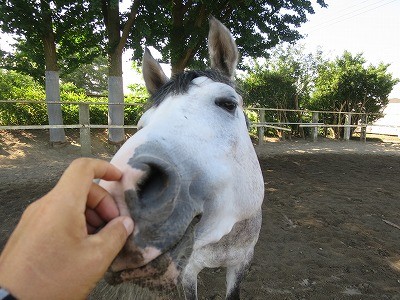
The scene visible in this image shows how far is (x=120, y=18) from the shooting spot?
33.1 ft

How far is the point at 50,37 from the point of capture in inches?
379

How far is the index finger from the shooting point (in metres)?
0.89

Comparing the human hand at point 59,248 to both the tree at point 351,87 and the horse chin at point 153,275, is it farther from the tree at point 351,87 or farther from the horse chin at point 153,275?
the tree at point 351,87

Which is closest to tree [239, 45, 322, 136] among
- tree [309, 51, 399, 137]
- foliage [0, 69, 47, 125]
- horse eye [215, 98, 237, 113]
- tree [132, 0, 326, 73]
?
tree [309, 51, 399, 137]

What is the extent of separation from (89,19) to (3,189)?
6.61 m

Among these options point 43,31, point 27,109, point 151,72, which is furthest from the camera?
point 27,109

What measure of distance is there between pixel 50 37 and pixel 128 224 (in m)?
10.8

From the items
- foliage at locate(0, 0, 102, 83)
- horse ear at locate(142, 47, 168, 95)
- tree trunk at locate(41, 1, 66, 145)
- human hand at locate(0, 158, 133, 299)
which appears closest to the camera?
human hand at locate(0, 158, 133, 299)

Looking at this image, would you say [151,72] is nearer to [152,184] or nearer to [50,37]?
[152,184]

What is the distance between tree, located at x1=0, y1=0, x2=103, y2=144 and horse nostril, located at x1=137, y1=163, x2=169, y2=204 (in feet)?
31.3

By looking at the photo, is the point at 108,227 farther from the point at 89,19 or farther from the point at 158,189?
the point at 89,19

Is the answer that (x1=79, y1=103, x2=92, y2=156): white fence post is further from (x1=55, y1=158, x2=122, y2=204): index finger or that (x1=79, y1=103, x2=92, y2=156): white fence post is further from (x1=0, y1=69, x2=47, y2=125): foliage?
(x1=55, y1=158, x2=122, y2=204): index finger

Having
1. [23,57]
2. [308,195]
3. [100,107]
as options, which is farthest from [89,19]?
[308,195]

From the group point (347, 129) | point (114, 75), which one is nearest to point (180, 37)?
point (114, 75)
